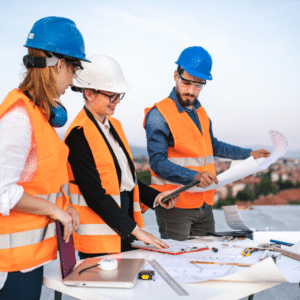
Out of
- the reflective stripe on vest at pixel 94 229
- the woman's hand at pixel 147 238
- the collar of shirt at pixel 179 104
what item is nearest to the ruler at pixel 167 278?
the woman's hand at pixel 147 238

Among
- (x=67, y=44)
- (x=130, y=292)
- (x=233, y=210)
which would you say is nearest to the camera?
(x=130, y=292)

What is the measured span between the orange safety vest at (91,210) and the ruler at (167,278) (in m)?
0.23

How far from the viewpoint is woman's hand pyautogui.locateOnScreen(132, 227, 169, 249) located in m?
1.57

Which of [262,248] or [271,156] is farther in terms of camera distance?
[271,156]

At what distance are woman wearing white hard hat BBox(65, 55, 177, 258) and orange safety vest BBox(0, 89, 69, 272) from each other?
0.33 metres

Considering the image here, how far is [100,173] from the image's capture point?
1.59 m

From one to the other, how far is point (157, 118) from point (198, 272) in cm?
113

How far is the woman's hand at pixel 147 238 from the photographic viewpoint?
1571 millimetres

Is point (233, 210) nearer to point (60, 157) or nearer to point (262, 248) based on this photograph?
point (262, 248)

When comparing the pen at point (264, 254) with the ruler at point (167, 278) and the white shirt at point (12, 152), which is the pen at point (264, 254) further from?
the white shirt at point (12, 152)

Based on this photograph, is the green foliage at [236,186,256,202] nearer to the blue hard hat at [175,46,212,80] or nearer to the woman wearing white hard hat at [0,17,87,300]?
the blue hard hat at [175,46,212,80]

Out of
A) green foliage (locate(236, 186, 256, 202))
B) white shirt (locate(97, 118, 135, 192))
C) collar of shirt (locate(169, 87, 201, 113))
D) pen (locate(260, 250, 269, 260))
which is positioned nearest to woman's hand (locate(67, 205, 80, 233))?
white shirt (locate(97, 118, 135, 192))

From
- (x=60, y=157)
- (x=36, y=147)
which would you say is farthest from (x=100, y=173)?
(x=36, y=147)

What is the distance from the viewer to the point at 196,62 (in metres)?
2.29
